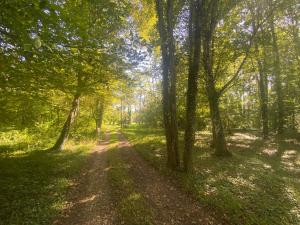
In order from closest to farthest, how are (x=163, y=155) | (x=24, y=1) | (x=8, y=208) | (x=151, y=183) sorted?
(x=24, y=1) < (x=8, y=208) < (x=151, y=183) < (x=163, y=155)

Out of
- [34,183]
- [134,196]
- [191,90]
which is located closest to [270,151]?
[191,90]

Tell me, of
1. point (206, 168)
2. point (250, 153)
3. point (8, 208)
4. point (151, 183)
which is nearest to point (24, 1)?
point (8, 208)

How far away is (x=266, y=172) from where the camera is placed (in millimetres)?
10188

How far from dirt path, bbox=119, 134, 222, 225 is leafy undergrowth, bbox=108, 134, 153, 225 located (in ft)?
0.84

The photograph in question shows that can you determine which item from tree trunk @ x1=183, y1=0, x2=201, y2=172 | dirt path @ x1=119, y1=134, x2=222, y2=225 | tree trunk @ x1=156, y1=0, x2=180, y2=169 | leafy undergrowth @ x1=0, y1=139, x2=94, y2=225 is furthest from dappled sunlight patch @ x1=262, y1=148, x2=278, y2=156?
leafy undergrowth @ x1=0, y1=139, x2=94, y2=225

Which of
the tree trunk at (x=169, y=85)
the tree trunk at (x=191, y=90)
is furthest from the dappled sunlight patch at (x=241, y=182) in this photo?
the tree trunk at (x=169, y=85)

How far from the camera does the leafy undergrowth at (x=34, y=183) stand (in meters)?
5.97

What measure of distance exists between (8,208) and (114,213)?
3186mm

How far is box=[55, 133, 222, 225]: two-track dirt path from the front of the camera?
5.99 metres

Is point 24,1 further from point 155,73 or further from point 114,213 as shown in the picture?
point 155,73

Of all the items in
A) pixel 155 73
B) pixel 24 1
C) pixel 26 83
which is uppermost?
pixel 155 73

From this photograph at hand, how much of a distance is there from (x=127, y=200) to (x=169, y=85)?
6069 millimetres

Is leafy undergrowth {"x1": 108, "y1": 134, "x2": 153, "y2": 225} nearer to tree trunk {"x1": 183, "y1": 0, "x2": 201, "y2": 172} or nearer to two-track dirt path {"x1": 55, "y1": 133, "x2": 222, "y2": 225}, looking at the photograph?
two-track dirt path {"x1": 55, "y1": 133, "x2": 222, "y2": 225}

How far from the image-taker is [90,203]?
22.8 feet
